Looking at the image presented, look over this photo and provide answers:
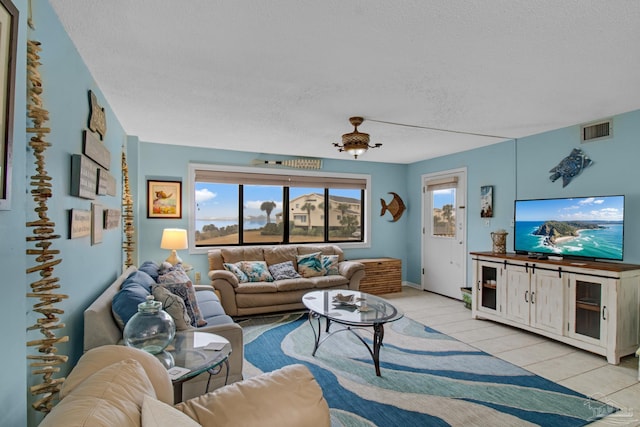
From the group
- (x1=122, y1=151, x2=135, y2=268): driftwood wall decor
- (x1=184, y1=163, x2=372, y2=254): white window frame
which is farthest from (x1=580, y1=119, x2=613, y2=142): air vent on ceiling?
(x1=122, y1=151, x2=135, y2=268): driftwood wall decor

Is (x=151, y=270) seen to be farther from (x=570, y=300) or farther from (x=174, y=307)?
(x=570, y=300)

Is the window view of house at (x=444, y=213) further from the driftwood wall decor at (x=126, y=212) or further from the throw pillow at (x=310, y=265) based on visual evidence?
the driftwood wall decor at (x=126, y=212)

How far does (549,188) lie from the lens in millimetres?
4008

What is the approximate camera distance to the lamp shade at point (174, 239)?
441cm

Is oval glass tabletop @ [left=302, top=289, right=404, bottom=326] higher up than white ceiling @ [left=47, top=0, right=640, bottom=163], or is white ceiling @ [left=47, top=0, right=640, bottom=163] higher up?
white ceiling @ [left=47, top=0, right=640, bottom=163]

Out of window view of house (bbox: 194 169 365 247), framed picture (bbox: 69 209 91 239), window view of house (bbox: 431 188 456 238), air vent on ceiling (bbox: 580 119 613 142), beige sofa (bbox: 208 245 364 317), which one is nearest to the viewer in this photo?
framed picture (bbox: 69 209 91 239)

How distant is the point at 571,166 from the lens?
3.75m

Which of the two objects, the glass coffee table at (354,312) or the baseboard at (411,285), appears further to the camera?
the baseboard at (411,285)

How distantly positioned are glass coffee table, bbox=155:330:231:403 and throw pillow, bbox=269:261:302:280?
260cm

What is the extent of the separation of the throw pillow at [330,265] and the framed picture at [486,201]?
227 cm

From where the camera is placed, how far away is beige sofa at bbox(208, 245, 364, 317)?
423cm

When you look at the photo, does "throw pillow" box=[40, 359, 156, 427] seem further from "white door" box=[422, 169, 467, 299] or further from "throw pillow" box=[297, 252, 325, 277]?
"white door" box=[422, 169, 467, 299]

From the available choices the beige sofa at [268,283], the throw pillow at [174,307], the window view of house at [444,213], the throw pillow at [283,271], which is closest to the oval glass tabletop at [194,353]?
the throw pillow at [174,307]

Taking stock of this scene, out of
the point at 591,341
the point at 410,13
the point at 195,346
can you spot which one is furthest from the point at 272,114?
the point at 591,341
